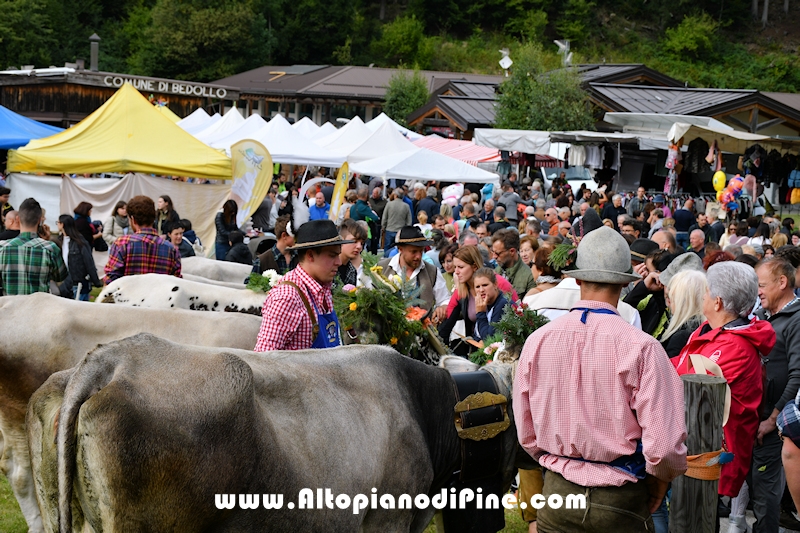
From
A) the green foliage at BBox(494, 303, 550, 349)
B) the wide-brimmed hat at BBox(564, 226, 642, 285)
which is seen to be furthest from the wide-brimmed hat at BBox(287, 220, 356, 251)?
the wide-brimmed hat at BBox(564, 226, 642, 285)

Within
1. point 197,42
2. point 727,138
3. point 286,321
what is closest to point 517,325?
point 286,321

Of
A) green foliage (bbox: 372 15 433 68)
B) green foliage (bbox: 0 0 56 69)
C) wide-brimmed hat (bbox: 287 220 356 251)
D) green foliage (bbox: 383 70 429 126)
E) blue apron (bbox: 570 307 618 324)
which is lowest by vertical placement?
blue apron (bbox: 570 307 618 324)

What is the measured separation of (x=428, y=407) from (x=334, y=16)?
69.9 meters

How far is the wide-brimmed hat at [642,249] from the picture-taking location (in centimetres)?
848

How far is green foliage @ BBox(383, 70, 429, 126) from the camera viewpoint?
146ft

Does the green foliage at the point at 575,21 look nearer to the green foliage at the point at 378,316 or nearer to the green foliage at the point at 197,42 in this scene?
the green foliage at the point at 197,42

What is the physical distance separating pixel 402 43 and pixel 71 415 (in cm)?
6900

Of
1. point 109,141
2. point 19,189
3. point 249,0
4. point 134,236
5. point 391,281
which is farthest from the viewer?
point 249,0

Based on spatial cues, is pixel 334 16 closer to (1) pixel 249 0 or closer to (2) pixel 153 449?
(1) pixel 249 0

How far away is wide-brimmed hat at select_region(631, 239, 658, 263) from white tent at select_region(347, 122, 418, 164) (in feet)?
45.3

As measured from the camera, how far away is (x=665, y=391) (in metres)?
3.38

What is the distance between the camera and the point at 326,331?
4805mm

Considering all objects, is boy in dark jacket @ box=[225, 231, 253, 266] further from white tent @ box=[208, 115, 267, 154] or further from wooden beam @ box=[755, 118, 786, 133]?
wooden beam @ box=[755, 118, 786, 133]

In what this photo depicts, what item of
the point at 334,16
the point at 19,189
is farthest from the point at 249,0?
the point at 19,189
